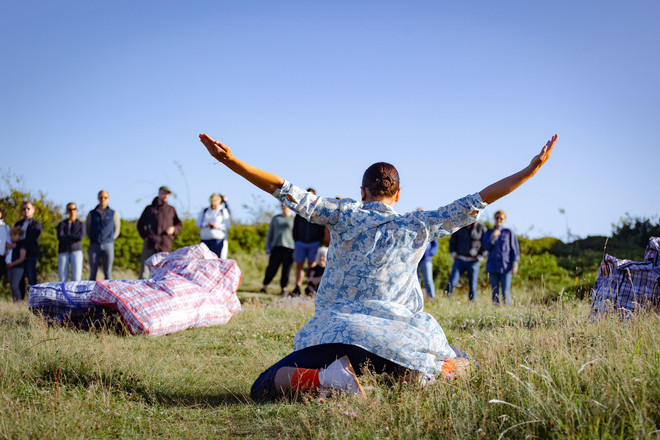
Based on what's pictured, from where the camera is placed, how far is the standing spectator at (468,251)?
32.2ft

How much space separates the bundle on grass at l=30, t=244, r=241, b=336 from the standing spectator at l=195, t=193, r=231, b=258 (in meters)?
2.84

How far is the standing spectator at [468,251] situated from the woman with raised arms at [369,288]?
6315mm

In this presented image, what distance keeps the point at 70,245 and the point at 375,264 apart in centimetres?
811

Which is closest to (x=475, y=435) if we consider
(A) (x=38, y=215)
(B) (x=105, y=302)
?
(B) (x=105, y=302)

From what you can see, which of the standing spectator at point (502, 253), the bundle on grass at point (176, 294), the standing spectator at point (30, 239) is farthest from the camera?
the standing spectator at point (30, 239)

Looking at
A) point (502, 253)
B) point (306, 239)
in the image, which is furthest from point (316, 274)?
point (502, 253)

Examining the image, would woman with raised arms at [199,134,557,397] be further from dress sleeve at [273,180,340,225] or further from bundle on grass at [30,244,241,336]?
bundle on grass at [30,244,241,336]

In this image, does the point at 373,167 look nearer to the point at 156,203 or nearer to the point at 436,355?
the point at 436,355

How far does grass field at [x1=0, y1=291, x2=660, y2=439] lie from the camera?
266 cm

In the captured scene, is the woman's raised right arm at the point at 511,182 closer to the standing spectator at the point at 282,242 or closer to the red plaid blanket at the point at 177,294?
the red plaid blanket at the point at 177,294

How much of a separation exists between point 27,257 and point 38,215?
→ 168 inches

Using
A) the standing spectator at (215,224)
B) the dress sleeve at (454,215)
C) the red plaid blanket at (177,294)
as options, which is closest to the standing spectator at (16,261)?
the standing spectator at (215,224)

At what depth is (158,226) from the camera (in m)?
10.0

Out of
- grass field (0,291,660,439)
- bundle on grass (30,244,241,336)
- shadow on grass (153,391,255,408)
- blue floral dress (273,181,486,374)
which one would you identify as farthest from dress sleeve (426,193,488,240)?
bundle on grass (30,244,241,336)
